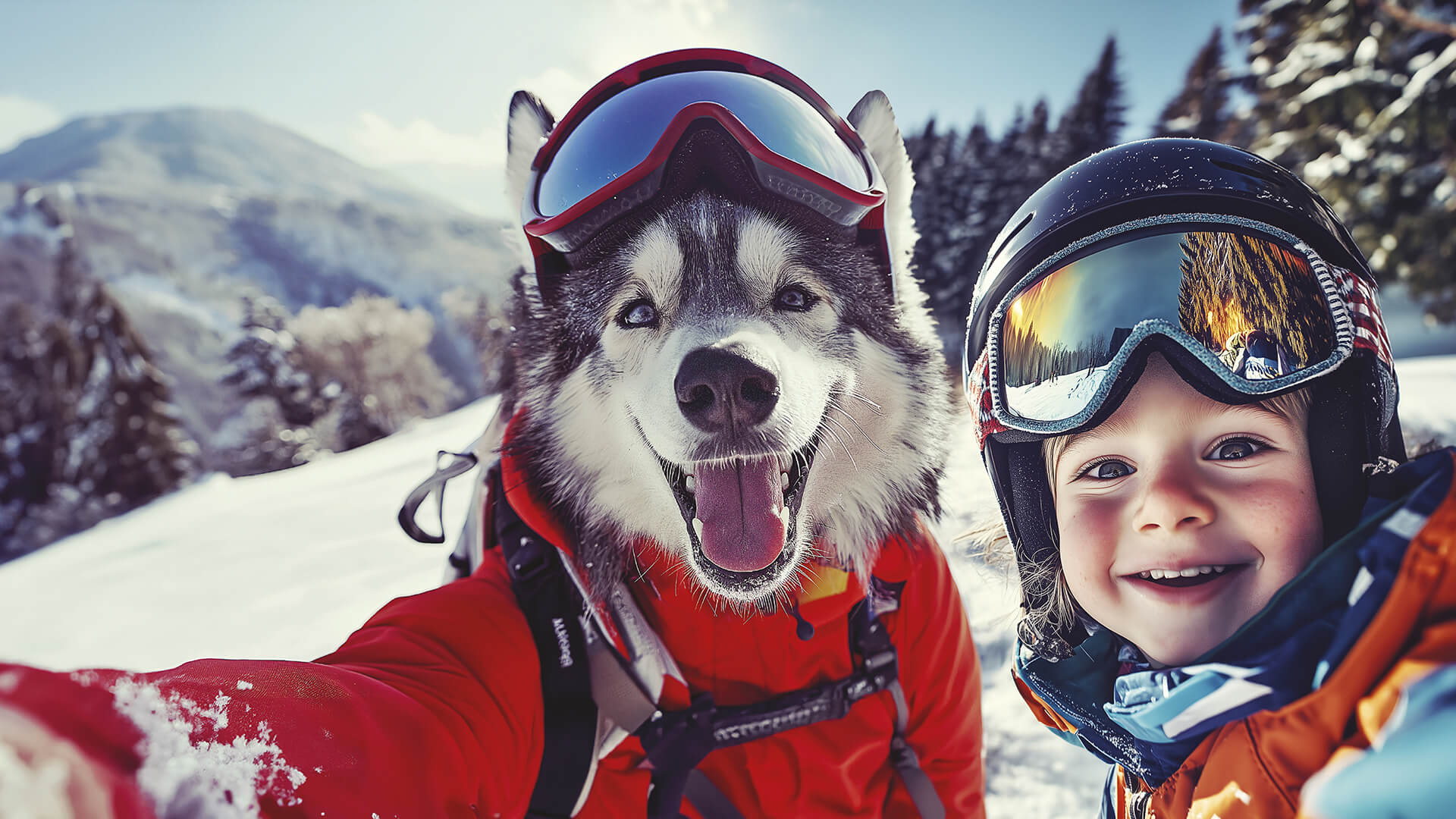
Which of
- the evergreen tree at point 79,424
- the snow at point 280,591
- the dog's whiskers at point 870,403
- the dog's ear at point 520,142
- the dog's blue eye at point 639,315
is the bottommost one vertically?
the evergreen tree at point 79,424

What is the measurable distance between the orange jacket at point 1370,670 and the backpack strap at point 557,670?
1448mm

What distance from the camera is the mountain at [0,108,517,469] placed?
5516 cm

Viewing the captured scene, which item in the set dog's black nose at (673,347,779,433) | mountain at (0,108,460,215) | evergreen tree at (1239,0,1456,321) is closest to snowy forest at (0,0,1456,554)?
evergreen tree at (1239,0,1456,321)

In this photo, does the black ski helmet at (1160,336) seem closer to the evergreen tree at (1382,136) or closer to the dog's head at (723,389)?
the dog's head at (723,389)

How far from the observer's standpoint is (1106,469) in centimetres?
147

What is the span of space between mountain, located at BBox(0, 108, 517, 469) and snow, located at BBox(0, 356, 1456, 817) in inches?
934

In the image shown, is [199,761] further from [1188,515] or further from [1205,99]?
[1205,99]

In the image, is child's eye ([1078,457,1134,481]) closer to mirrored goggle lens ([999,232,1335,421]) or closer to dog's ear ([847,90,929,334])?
mirrored goggle lens ([999,232,1335,421])

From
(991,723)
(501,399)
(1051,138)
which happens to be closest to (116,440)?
(501,399)

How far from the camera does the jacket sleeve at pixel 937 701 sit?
2047 millimetres

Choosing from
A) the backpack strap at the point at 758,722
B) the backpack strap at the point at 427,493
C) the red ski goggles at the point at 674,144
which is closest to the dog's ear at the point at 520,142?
the red ski goggles at the point at 674,144

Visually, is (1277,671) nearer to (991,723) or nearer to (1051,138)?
(991,723)

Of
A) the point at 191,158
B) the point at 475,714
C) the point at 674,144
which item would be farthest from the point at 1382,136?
the point at 191,158

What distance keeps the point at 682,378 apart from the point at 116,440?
2746 cm
